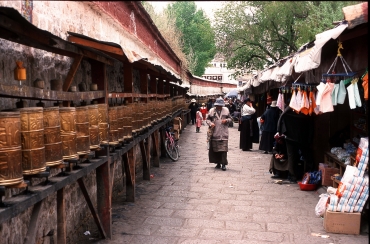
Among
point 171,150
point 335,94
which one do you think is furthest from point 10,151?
point 171,150

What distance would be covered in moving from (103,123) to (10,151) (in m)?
2.22

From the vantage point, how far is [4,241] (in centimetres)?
361

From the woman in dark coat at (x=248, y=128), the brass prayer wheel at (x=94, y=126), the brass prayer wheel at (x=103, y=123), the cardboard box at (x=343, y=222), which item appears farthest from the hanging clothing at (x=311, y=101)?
the woman in dark coat at (x=248, y=128)

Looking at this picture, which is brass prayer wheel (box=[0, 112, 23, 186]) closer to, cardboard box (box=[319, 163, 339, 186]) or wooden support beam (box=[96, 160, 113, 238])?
wooden support beam (box=[96, 160, 113, 238])

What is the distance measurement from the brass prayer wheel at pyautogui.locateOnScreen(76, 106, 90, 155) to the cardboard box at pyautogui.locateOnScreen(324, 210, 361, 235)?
3474 mm

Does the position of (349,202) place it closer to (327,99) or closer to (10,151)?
(327,99)

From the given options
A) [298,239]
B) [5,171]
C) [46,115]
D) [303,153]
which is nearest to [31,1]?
[46,115]

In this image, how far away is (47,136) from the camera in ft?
10.9

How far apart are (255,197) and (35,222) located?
5.34 m

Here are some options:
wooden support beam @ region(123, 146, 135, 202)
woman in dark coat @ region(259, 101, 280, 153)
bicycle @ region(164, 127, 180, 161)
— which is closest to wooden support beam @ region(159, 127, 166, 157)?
bicycle @ region(164, 127, 180, 161)

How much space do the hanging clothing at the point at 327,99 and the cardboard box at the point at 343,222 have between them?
4.64 feet

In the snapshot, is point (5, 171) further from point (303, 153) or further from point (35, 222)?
point (303, 153)

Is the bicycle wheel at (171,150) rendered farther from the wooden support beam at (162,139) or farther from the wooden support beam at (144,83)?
the wooden support beam at (144,83)

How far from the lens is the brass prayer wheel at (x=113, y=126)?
209 inches
